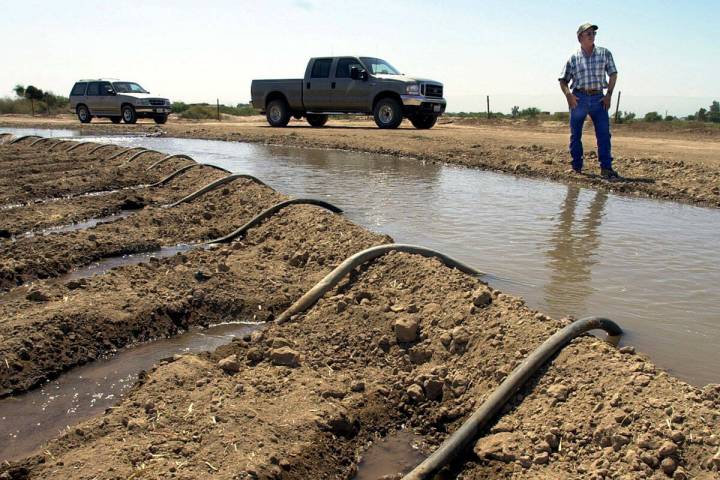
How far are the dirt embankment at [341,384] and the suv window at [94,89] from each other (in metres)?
21.0

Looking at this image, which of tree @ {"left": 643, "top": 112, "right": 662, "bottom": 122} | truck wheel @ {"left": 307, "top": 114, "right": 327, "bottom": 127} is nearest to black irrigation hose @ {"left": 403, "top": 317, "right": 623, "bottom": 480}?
truck wheel @ {"left": 307, "top": 114, "right": 327, "bottom": 127}

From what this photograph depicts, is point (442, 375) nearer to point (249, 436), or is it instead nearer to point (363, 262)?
point (249, 436)

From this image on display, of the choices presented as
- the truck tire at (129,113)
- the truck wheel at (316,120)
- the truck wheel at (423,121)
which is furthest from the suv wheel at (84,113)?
the truck wheel at (423,121)

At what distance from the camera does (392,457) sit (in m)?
2.94

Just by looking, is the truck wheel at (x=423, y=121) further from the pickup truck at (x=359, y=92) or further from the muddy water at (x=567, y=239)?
the muddy water at (x=567, y=239)

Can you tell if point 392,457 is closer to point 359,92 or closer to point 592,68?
point 592,68

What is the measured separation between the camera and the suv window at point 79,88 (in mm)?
23891

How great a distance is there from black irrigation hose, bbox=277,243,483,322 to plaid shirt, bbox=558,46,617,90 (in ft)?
16.8

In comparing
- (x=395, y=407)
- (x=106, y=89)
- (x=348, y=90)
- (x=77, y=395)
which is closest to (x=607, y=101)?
(x=395, y=407)

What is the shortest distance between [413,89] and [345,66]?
2.39m

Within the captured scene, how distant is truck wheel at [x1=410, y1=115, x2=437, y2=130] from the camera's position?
17.8 m

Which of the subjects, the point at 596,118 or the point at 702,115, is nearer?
the point at 596,118

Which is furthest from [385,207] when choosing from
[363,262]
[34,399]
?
[34,399]

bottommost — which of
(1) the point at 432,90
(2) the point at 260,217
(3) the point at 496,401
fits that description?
(3) the point at 496,401
